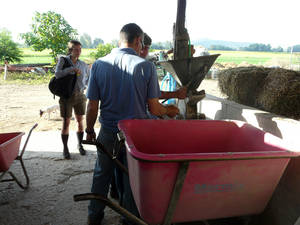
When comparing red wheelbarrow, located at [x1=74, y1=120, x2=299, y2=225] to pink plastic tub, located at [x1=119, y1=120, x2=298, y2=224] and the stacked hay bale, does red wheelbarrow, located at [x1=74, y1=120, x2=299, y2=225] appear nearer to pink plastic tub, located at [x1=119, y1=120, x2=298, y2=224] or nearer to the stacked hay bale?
pink plastic tub, located at [x1=119, y1=120, x2=298, y2=224]

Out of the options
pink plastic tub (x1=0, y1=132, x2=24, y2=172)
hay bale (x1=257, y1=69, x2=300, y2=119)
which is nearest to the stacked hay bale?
hay bale (x1=257, y1=69, x2=300, y2=119)

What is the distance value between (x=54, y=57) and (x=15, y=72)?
4.01 meters

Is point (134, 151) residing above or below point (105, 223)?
above

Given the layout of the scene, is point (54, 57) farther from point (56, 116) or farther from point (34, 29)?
point (56, 116)

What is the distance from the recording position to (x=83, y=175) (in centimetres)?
360

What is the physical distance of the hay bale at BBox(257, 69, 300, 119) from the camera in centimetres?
244

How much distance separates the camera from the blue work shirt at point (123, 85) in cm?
198

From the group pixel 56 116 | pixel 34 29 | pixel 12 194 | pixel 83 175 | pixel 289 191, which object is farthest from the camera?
pixel 34 29

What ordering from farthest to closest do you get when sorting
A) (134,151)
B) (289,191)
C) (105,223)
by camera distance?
(105,223) < (289,191) < (134,151)

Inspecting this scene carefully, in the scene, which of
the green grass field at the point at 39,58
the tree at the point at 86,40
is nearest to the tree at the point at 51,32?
the green grass field at the point at 39,58

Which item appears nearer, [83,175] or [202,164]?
[202,164]

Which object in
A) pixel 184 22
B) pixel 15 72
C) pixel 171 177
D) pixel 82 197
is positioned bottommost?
pixel 15 72

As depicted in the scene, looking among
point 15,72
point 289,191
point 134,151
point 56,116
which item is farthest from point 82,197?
point 15,72

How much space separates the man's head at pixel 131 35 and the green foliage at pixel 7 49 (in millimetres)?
22603
